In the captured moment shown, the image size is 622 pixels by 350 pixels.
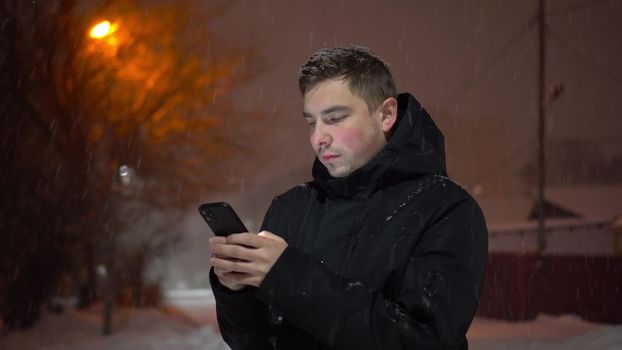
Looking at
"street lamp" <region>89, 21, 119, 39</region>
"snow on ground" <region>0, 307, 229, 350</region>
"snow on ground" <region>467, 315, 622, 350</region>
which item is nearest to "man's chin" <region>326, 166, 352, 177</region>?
"snow on ground" <region>467, 315, 622, 350</region>

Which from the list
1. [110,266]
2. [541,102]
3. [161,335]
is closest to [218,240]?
[161,335]

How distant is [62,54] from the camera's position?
1491 cm

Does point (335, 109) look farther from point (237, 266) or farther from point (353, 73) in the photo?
point (237, 266)

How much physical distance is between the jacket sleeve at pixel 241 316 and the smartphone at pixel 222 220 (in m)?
0.16

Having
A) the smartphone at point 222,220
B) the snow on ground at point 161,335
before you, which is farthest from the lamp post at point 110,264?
the smartphone at point 222,220

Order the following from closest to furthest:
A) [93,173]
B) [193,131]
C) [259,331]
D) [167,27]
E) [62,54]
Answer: [259,331], [93,173], [62,54], [167,27], [193,131]

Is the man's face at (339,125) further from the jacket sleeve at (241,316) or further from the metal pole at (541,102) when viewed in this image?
the metal pole at (541,102)

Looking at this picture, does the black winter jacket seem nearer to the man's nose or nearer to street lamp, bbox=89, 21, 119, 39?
the man's nose

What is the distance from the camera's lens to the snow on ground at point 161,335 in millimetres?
10102

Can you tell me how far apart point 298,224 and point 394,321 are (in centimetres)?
63

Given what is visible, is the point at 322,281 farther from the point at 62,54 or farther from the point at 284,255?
the point at 62,54

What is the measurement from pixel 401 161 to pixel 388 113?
6.3 inches

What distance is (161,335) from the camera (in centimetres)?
1202

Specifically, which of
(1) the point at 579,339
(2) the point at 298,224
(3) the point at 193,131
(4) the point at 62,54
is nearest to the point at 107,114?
(4) the point at 62,54
